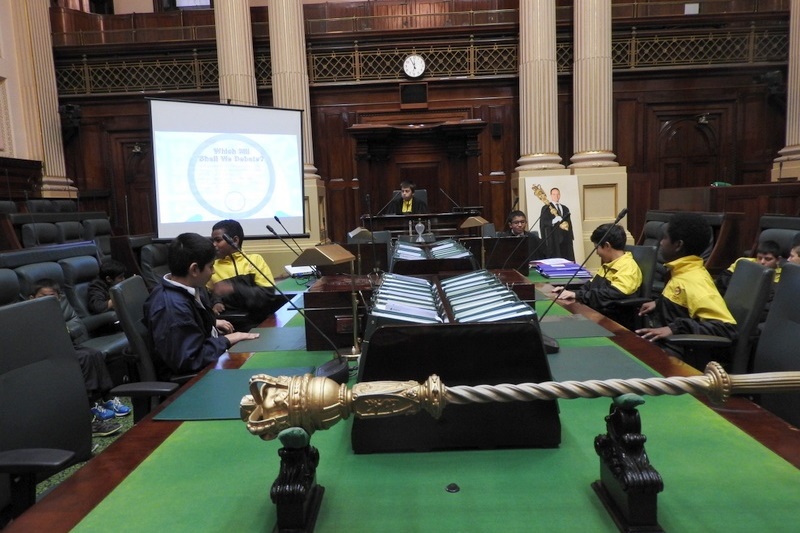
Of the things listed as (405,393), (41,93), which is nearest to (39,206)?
(41,93)

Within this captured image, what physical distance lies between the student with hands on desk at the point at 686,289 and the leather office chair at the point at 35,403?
221 centimetres

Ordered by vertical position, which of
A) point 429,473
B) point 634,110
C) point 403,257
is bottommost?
point 429,473

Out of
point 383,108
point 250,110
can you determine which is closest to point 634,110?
point 383,108

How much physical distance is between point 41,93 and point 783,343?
29.3 ft

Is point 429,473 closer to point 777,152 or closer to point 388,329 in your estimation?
point 388,329

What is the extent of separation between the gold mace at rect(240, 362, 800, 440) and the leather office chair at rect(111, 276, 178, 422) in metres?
1.28

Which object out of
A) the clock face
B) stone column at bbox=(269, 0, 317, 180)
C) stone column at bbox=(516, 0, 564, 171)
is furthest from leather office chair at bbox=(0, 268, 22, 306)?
the clock face

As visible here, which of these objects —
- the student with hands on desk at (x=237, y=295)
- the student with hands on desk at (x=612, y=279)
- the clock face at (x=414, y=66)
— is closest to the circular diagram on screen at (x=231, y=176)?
the student with hands on desk at (x=237, y=295)

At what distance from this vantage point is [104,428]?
3.07m

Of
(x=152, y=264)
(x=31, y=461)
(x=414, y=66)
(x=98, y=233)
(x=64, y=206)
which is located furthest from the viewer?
(x=414, y=66)

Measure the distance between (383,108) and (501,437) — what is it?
24.1 ft

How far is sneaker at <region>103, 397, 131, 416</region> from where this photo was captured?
330 centimetres

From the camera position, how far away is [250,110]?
4.74 meters

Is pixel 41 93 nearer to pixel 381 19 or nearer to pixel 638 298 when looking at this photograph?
pixel 381 19
